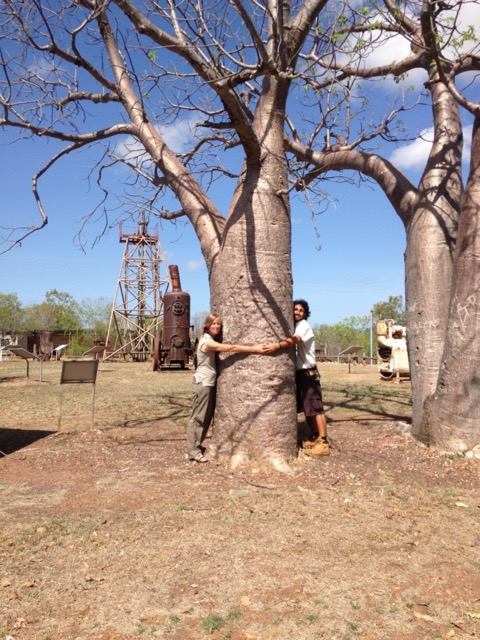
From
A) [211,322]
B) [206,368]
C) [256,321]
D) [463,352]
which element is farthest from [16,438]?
[463,352]

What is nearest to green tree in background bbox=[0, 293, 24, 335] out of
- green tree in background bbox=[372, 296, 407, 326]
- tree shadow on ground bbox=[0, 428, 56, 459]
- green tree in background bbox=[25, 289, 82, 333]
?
green tree in background bbox=[25, 289, 82, 333]

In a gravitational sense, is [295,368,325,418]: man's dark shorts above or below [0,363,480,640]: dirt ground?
above

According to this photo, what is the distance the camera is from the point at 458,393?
183 inches

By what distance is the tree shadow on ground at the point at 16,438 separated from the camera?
546cm

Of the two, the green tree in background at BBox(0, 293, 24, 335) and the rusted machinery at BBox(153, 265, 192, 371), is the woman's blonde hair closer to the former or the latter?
the rusted machinery at BBox(153, 265, 192, 371)

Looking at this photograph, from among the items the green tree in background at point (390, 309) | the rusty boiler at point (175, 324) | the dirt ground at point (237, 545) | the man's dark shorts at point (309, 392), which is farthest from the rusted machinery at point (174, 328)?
the green tree in background at point (390, 309)

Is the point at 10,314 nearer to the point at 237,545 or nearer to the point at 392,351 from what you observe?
the point at 392,351

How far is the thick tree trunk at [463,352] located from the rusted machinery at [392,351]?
876cm

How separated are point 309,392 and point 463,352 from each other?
1.42 metres

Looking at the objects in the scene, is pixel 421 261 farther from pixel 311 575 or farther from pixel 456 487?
pixel 311 575

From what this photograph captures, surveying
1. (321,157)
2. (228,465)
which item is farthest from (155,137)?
(228,465)

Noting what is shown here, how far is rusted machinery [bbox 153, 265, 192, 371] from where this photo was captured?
1738 cm

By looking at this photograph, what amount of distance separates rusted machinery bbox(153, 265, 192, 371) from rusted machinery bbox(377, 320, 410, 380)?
20.9 feet

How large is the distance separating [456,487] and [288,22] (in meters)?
4.22
